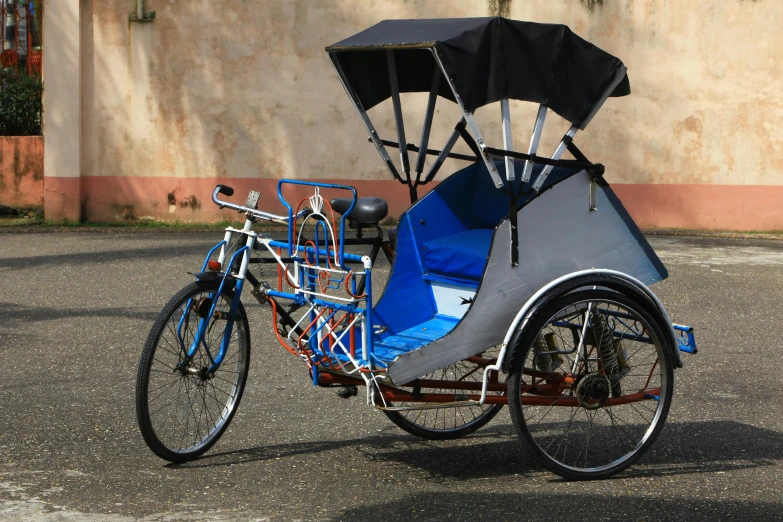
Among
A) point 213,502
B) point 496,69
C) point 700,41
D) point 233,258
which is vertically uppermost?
point 700,41

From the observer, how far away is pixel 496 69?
4.82 metres

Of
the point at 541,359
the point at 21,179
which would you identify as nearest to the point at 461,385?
the point at 541,359

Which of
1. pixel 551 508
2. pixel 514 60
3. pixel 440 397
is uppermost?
pixel 514 60

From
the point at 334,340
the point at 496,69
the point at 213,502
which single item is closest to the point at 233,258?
the point at 334,340

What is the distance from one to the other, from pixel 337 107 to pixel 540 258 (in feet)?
37.3

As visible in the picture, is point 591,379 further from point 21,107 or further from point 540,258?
point 21,107

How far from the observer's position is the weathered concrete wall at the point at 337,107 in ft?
51.9

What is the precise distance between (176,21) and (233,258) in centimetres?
1175

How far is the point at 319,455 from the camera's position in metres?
5.09

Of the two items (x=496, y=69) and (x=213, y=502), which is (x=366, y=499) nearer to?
(x=213, y=502)

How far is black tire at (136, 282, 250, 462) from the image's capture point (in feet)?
15.3

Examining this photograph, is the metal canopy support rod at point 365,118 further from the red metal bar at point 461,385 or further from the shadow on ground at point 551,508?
the shadow on ground at point 551,508

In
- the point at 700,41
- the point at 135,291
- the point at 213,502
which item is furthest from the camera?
the point at 700,41

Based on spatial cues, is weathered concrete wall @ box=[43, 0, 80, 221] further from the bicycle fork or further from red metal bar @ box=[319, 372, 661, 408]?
red metal bar @ box=[319, 372, 661, 408]
